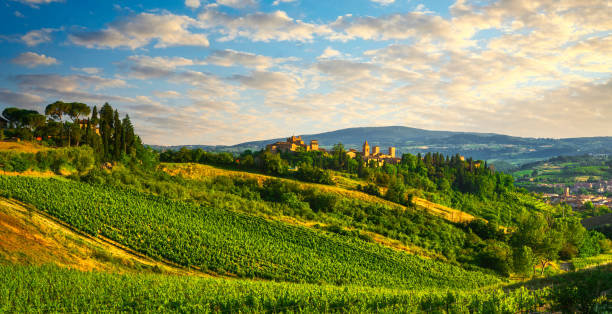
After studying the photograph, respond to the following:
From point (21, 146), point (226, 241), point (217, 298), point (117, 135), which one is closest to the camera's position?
point (217, 298)

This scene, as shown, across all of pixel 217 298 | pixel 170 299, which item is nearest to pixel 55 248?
pixel 170 299

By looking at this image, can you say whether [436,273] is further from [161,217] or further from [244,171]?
[244,171]

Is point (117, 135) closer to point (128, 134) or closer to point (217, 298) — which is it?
point (128, 134)

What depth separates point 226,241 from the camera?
38.1 meters

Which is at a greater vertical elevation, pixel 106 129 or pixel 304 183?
pixel 106 129

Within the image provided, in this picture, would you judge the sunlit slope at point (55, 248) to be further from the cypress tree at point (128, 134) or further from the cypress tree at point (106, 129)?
the cypress tree at point (128, 134)

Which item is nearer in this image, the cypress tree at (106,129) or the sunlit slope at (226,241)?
the sunlit slope at (226,241)

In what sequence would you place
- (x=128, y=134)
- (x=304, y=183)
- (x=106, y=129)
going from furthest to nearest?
(x=304, y=183)
(x=128, y=134)
(x=106, y=129)

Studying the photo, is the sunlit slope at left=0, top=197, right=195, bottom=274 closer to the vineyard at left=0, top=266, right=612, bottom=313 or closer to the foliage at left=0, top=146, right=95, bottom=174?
the vineyard at left=0, top=266, right=612, bottom=313

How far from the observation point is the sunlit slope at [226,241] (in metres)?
33.3

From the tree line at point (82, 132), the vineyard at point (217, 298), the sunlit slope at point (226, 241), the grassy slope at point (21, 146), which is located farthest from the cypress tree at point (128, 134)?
the vineyard at point (217, 298)

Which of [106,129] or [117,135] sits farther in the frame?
[117,135]

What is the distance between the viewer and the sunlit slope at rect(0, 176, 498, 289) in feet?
109

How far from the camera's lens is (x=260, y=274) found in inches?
1287
